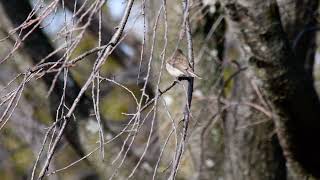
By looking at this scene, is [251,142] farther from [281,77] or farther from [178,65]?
[178,65]

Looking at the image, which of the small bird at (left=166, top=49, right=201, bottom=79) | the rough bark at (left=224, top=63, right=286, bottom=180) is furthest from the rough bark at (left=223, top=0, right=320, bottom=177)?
the small bird at (left=166, top=49, right=201, bottom=79)

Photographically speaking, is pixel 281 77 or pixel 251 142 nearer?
pixel 281 77

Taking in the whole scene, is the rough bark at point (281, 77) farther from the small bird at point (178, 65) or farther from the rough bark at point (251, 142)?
the small bird at point (178, 65)

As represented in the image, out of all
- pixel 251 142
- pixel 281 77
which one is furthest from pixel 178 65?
pixel 251 142

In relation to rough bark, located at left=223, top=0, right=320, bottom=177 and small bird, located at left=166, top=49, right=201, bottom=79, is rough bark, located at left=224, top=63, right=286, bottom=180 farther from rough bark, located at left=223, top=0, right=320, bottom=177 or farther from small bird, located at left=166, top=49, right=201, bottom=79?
small bird, located at left=166, top=49, right=201, bottom=79

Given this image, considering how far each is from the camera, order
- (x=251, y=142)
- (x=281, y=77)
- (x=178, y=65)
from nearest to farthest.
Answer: (x=178, y=65) < (x=281, y=77) < (x=251, y=142)

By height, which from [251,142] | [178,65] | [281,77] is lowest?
[178,65]

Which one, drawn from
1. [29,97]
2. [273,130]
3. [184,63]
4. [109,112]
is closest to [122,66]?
[109,112]

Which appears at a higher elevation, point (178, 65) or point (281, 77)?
point (281, 77)

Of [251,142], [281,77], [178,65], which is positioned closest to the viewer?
[178,65]

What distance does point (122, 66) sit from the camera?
678 cm

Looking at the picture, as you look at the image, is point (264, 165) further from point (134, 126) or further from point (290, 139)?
point (134, 126)

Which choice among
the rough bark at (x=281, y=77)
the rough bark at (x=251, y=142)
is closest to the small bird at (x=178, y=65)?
the rough bark at (x=281, y=77)

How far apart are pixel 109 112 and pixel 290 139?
4043 mm
